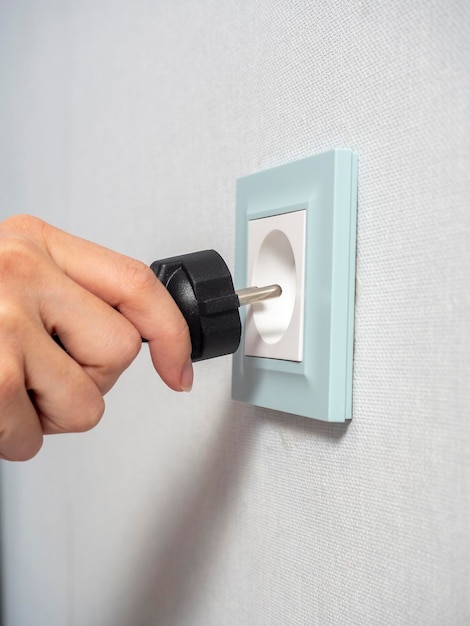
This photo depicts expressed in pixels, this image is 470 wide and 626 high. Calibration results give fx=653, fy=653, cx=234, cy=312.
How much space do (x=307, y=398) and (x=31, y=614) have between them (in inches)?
26.9

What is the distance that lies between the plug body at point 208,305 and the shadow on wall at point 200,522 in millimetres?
72

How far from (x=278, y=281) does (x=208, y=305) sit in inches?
2.3

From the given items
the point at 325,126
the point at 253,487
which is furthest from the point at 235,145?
the point at 253,487

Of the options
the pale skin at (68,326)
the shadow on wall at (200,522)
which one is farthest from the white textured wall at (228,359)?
the pale skin at (68,326)

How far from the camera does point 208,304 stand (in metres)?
0.34

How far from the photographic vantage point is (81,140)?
70 cm

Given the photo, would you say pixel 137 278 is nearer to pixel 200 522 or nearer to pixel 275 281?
pixel 275 281

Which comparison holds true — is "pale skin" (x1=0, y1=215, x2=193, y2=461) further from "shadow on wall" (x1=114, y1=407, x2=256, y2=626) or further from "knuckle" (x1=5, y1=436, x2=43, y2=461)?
"shadow on wall" (x1=114, y1=407, x2=256, y2=626)

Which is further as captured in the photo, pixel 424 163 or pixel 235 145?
pixel 235 145

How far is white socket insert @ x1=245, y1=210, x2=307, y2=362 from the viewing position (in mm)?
351

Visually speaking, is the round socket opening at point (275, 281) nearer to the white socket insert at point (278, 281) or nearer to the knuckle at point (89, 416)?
the white socket insert at point (278, 281)

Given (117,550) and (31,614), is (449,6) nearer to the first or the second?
(117,550)

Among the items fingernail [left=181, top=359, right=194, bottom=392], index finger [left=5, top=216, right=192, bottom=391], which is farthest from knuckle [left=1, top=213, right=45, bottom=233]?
fingernail [left=181, top=359, right=194, bottom=392]

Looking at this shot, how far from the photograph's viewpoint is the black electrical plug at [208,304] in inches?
13.4
